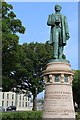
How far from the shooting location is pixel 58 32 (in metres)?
15.3

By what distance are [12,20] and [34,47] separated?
19141 millimetres

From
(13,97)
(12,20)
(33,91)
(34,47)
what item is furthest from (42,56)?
(13,97)

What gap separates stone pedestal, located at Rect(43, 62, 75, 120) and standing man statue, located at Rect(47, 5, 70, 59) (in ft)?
3.28

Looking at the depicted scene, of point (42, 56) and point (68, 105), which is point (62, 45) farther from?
point (42, 56)

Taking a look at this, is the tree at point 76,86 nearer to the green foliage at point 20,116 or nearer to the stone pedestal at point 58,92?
the green foliage at point 20,116

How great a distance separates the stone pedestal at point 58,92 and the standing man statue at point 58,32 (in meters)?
1.00

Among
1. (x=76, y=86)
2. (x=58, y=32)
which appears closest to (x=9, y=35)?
(x=58, y=32)

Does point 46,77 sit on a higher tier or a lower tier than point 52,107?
higher

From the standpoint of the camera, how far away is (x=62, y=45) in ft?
50.3

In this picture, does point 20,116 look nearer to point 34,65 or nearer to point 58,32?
point 58,32

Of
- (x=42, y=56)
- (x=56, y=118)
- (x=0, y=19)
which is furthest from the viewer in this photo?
(x=42, y=56)

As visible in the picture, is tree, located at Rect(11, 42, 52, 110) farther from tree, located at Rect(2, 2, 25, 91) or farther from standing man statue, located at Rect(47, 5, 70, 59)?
standing man statue, located at Rect(47, 5, 70, 59)

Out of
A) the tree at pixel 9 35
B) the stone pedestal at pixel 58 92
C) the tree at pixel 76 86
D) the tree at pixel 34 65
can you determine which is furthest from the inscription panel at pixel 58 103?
the tree at pixel 76 86

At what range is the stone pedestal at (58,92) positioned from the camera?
1366 centimetres
